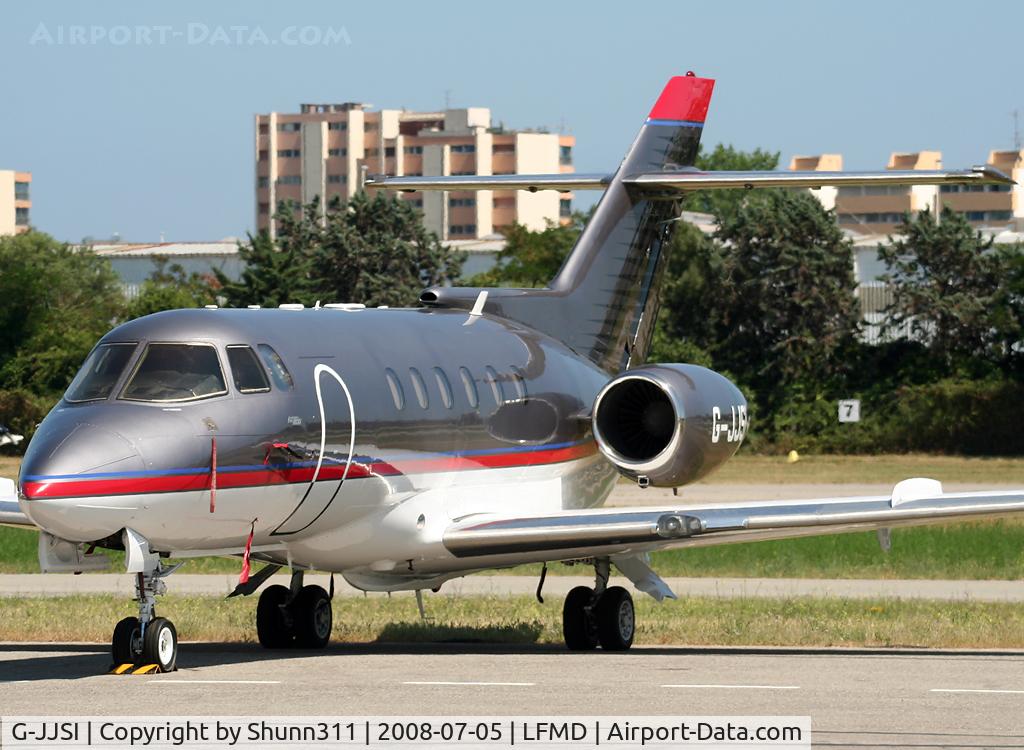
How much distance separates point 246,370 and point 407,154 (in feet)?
564

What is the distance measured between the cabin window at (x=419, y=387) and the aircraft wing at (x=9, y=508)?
3.53m

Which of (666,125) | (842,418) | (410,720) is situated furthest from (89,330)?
(410,720)

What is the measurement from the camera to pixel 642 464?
58.3 ft

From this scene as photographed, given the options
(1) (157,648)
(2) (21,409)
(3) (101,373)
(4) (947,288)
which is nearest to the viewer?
(1) (157,648)

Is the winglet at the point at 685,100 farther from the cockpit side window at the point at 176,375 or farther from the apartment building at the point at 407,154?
the apartment building at the point at 407,154

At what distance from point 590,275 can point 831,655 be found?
237 inches

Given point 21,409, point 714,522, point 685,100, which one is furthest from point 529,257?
point 714,522

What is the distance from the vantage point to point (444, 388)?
1716 centimetres

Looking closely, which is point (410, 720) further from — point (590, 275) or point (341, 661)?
point (590, 275)

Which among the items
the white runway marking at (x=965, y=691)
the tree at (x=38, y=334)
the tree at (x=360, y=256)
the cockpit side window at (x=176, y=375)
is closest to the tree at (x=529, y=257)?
the tree at (x=360, y=256)

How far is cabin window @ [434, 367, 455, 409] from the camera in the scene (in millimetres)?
17078

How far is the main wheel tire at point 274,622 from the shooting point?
57.2ft

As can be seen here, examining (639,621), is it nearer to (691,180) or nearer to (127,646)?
(691,180)

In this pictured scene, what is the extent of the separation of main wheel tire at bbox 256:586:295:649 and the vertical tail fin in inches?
161
